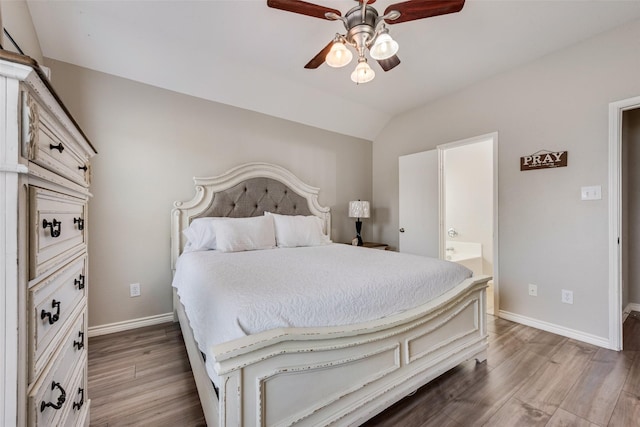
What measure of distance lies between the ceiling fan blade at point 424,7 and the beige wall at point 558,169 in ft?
5.60

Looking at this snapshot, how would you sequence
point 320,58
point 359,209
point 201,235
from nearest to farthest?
point 320,58, point 201,235, point 359,209

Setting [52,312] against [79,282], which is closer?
[52,312]

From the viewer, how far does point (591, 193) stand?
90.6 inches

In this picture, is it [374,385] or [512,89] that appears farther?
[512,89]

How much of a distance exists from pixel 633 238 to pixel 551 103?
1893mm

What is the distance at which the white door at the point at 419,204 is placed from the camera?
3447 mm

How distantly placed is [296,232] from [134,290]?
5.39 feet

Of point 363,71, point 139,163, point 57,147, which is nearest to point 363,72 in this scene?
point 363,71

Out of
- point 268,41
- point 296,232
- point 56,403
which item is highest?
point 268,41

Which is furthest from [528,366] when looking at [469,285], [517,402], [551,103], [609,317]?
[551,103]

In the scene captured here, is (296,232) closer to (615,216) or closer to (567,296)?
(567,296)

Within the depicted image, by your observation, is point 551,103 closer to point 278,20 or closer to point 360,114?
point 360,114

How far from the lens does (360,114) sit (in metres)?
3.89

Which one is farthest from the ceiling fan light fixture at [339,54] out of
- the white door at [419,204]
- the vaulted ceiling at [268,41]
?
the white door at [419,204]
